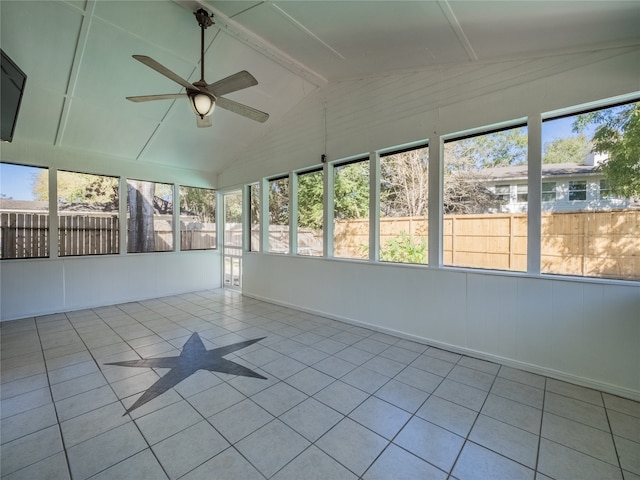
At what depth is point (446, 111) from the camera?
337 cm

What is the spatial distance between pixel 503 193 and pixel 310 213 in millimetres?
2851

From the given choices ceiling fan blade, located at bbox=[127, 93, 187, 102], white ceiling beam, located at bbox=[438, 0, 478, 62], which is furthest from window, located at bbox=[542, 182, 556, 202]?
ceiling fan blade, located at bbox=[127, 93, 187, 102]

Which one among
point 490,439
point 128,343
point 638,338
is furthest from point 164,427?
point 638,338

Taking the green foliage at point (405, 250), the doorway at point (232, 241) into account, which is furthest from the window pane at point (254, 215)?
the green foliage at point (405, 250)

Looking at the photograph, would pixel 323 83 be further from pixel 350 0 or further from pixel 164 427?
pixel 164 427

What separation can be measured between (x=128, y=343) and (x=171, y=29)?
3765mm

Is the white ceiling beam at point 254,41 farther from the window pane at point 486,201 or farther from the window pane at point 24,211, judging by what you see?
the window pane at point 24,211

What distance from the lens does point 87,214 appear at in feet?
17.2

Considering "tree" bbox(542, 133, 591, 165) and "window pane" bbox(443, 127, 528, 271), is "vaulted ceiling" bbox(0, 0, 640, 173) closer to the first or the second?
"tree" bbox(542, 133, 591, 165)

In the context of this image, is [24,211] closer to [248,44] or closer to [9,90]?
[9,90]

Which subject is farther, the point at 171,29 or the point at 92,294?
the point at 92,294

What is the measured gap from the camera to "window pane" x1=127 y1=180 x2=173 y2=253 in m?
5.77

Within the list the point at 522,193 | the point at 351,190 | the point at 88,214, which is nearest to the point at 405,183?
the point at 351,190

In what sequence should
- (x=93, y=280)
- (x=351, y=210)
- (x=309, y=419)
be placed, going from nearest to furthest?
(x=309, y=419) → (x=351, y=210) → (x=93, y=280)
